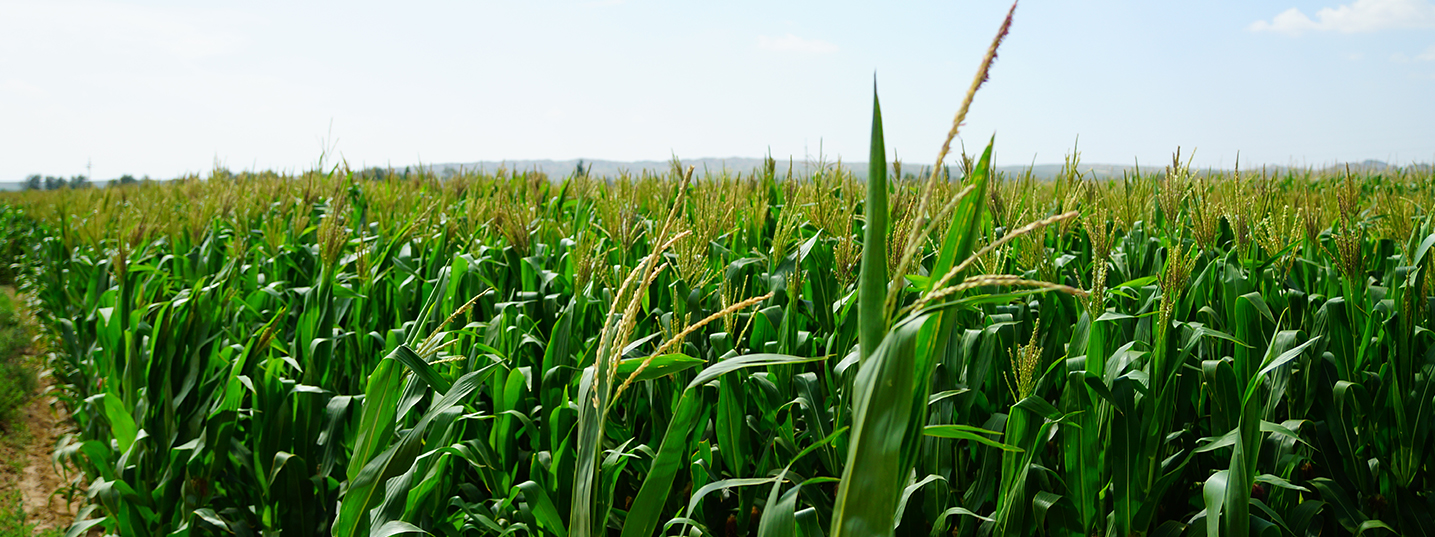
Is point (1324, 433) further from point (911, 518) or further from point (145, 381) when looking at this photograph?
point (145, 381)

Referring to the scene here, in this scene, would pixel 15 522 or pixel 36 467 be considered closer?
pixel 15 522

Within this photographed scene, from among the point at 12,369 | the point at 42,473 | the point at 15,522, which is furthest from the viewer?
the point at 12,369

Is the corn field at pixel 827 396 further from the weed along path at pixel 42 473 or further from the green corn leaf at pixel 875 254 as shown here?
the weed along path at pixel 42 473

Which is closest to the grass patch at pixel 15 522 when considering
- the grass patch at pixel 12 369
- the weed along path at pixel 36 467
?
the weed along path at pixel 36 467

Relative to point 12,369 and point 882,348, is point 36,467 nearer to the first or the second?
point 12,369

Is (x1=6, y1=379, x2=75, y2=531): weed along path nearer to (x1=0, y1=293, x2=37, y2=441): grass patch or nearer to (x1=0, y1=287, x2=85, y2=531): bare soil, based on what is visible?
(x1=0, y1=287, x2=85, y2=531): bare soil

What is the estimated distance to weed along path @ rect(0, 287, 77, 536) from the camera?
3.36 m

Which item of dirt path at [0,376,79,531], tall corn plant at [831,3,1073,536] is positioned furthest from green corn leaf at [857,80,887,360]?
dirt path at [0,376,79,531]

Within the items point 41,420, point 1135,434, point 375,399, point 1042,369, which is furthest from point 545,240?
point 41,420

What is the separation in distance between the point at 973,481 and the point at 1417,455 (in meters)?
0.97

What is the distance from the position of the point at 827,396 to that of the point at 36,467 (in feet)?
15.2

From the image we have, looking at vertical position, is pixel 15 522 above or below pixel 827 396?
below

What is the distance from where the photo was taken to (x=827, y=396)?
180 cm

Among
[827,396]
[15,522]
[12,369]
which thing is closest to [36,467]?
[15,522]
